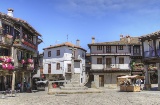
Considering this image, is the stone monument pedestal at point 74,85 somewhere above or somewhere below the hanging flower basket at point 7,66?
below

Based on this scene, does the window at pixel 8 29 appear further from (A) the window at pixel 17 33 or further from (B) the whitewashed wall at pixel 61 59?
(B) the whitewashed wall at pixel 61 59

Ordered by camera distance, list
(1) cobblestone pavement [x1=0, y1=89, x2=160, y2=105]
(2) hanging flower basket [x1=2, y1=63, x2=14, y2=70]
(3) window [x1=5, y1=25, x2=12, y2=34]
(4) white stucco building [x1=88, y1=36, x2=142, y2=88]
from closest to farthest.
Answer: (1) cobblestone pavement [x1=0, y1=89, x2=160, y2=105] < (2) hanging flower basket [x1=2, y1=63, x2=14, y2=70] < (3) window [x1=5, y1=25, x2=12, y2=34] < (4) white stucco building [x1=88, y1=36, x2=142, y2=88]

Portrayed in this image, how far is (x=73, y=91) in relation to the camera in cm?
3059

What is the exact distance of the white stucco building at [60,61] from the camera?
53.2 m

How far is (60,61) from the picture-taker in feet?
178

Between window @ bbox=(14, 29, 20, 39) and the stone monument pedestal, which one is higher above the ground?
window @ bbox=(14, 29, 20, 39)

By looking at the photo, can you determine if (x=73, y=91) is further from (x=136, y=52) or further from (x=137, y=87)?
(x=136, y=52)

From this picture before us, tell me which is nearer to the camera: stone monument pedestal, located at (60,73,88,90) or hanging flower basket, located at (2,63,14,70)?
hanging flower basket, located at (2,63,14,70)

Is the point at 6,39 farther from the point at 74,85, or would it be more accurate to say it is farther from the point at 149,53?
the point at 149,53

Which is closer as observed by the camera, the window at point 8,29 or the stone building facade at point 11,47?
the stone building facade at point 11,47

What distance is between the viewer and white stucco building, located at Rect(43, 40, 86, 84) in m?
53.2

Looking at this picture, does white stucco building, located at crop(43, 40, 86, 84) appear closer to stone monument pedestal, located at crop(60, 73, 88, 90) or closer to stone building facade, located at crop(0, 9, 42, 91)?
stone building facade, located at crop(0, 9, 42, 91)

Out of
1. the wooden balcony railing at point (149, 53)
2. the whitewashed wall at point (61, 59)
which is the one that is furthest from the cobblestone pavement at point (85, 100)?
the whitewashed wall at point (61, 59)

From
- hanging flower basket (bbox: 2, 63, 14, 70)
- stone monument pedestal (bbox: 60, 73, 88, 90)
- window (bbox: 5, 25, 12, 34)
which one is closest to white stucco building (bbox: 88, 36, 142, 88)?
stone monument pedestal (bbox: 60, 73, 88, 90)
